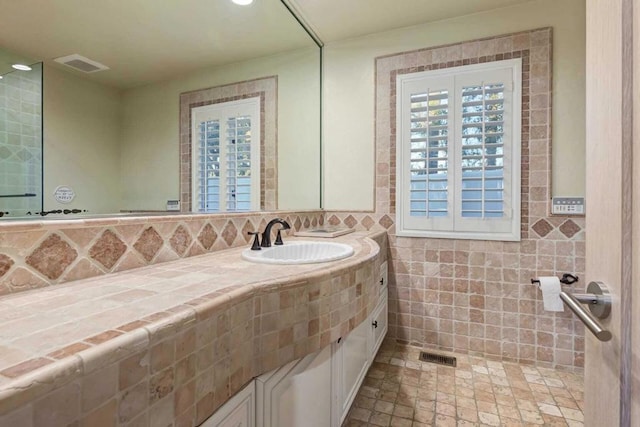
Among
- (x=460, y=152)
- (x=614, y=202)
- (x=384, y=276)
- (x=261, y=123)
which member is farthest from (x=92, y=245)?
(x=460, y=152)

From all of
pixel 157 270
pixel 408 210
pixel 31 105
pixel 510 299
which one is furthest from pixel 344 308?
pixel 510 299

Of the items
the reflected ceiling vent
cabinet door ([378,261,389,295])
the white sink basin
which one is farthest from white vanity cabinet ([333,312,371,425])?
the reflected ceiling vent

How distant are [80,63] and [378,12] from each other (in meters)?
1.90

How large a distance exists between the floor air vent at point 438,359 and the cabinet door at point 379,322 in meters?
0.31

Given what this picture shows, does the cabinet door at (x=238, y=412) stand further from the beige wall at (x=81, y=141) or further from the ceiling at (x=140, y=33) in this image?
the ceiling at (x=140, y=33)

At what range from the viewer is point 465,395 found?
67.8 inches

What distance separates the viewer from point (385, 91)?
2.34m

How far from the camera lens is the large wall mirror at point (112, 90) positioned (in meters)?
0.89

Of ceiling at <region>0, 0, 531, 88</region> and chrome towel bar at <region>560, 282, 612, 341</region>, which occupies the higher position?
ceiling at <region>0, 0, 531, 88</region>

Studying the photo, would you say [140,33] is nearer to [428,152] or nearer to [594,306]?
[594,306]

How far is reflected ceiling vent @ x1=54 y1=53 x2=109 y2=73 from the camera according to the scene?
37.5 inches

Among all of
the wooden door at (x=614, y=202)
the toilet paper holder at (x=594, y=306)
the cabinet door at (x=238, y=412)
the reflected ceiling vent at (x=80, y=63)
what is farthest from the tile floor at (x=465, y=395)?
the reflected ceiling vent at (x=80, y=63)

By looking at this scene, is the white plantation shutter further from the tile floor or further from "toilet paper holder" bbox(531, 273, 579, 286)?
the tile floor

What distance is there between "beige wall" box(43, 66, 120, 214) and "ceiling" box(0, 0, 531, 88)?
0.06 m
